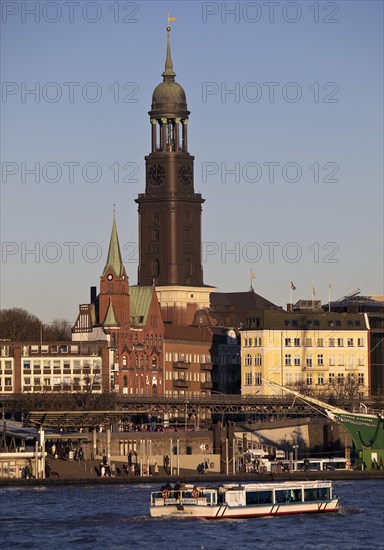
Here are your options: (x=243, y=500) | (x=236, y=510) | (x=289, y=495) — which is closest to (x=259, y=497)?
(x=243, y=500)

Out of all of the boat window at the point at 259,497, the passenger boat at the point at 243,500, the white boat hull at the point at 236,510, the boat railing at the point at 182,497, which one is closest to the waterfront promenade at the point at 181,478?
the passenger boat at the point at 243,500

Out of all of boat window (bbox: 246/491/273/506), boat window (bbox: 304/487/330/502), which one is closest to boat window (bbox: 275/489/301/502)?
boat window (bbox: 304/487/330/502)

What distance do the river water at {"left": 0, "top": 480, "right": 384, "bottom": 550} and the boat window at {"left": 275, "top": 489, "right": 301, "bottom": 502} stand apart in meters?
1.39

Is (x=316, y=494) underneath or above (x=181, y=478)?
underneath

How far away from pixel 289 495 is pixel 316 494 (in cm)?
166

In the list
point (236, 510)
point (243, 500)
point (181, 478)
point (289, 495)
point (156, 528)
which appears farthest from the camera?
point (181, 478)

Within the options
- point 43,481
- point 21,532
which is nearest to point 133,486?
point 43,481

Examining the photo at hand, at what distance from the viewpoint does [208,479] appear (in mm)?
179500

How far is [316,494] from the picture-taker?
5822 inches

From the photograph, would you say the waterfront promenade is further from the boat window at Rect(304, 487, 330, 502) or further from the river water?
the boat window at Rect(304, 487, 330, 502)

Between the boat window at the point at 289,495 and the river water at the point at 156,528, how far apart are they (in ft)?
4.55

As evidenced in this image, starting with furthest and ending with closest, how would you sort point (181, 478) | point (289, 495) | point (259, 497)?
point (181, 478) < point (289, 495) < point (259, 497)

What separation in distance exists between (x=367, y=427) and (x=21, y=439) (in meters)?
28.4

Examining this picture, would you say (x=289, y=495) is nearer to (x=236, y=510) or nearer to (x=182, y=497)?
A: (x=236, y=510)
